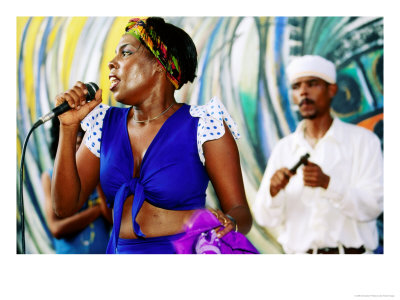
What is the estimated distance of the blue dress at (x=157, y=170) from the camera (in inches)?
89.5

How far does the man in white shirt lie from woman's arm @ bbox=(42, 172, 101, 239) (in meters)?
0.93

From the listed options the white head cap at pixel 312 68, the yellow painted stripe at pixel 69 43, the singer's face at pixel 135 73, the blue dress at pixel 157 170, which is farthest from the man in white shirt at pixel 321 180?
the yellow painted stripe at pixel 69 43

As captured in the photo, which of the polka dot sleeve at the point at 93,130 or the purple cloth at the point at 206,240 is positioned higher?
the polka dot sleeve at the point at 93,130

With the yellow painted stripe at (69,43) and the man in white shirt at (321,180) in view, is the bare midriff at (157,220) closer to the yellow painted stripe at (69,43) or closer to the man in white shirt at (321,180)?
the man in white shirt at (321,180)

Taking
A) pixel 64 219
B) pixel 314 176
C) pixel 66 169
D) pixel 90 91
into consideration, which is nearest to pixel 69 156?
pixel 66 169

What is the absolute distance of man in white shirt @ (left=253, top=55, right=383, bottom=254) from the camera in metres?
2.83

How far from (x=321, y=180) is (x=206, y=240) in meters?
0.79

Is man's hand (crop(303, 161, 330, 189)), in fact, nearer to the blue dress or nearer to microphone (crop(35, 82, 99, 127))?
the blue dress

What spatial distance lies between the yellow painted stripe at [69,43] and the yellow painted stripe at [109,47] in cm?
18

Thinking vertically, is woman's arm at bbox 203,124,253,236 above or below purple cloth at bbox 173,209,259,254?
above

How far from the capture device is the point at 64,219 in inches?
114

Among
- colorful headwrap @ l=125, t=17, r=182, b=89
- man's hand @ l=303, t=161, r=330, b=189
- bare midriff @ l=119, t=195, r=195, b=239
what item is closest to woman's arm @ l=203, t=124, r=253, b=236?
bare midriff @ l=119, t=195, r=195, b=239
